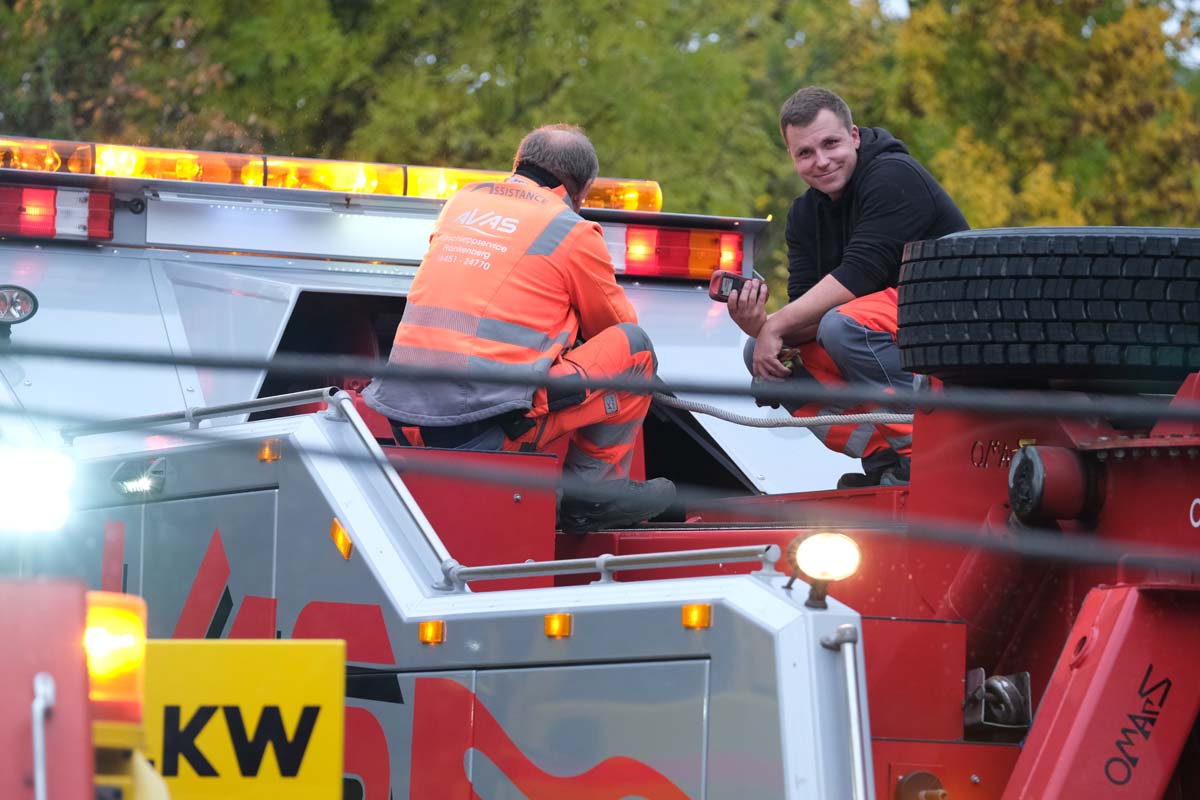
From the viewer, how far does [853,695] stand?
287 cm

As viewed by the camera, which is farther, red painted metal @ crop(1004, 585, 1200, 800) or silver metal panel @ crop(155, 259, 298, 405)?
silver metal panel @ crop(155, 259, 298, 405)

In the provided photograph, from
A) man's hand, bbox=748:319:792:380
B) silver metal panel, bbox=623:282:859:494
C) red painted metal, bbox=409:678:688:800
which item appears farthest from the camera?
silver metal panel, bbox=623:282:859:494

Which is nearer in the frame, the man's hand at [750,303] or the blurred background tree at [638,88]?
the man's hand at [750,303]

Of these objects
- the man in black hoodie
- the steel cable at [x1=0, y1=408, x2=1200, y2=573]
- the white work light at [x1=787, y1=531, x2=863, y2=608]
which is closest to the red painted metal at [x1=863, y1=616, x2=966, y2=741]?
the steel cable at [x1=0, y1=408, x2=1200, y2=573]

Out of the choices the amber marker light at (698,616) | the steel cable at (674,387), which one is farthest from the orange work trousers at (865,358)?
the steel cable at (674,387)

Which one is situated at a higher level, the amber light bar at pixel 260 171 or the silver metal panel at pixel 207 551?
the amber light bar at pixel 260 171

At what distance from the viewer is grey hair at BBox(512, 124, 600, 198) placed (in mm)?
5094

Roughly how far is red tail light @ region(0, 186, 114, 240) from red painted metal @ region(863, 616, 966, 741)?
10.6 ft

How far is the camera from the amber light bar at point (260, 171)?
552cm

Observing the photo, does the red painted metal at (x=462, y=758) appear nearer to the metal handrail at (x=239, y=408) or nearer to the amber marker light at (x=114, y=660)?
the metal handrail at (x=239, y=408)

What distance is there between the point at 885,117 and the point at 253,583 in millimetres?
14557

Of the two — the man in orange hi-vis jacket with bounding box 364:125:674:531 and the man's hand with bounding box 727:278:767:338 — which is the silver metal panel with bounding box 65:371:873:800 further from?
the man's hand with bounding box 727:278:767:338

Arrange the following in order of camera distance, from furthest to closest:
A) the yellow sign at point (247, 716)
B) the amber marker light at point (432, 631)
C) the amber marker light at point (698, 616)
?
the amber marker light at point (432, 631) < the amber marker light at point (698, 616) < the yellow sign at point (247, 716)

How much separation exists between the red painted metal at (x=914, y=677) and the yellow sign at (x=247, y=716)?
3.24 ft
